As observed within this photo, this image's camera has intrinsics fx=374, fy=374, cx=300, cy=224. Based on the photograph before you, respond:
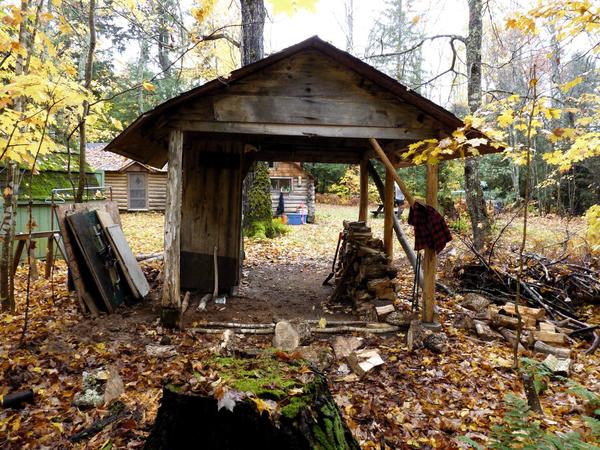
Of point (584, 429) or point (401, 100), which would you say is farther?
point (401, 100)

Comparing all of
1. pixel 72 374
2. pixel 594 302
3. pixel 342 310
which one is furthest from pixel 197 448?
pixel 594 302

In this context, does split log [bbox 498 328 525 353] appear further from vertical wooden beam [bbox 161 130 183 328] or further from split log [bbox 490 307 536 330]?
vertical wooden beam [bbox 161 130 183 328]

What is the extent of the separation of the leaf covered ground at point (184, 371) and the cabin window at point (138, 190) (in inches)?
764

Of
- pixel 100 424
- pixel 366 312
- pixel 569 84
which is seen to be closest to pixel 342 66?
pixel 569 84

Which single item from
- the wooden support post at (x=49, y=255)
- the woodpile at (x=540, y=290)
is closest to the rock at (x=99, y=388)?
the wooden support post at (x=49, y=255)

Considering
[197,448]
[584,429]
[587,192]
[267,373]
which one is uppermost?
[587,192]

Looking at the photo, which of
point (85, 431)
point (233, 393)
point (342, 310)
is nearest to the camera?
point (233, 393)

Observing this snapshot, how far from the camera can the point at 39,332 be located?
515 centimetres

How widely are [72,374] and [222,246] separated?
12.2 ft

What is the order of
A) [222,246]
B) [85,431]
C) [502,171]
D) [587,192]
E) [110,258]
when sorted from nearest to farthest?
1. [85,431]
2. [110,258]
3. [222,246]
4. [587,192]
5. [502,171]

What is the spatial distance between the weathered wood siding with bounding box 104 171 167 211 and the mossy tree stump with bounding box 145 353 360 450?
927 inches

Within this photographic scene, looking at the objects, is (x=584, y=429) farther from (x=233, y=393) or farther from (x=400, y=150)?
(x=400, y=150)

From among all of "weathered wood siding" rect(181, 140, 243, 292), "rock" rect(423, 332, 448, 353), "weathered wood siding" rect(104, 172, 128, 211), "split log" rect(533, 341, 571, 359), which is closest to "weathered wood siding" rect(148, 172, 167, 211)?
"weathered wood siding" rect(104, 172, 128, 211)

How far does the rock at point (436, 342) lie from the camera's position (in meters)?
5.23
